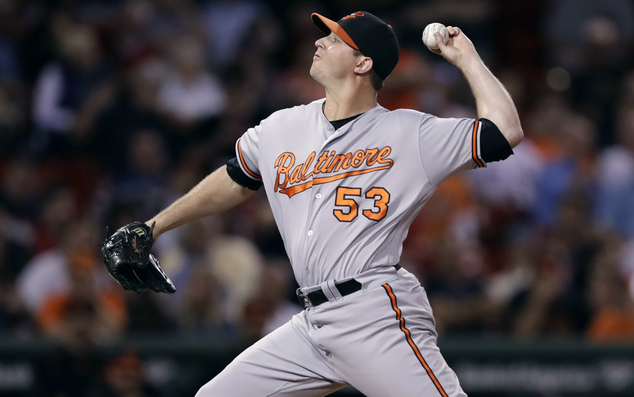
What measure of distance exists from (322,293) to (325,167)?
0.48 m

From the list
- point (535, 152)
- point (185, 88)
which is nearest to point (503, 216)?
point (535, 152)

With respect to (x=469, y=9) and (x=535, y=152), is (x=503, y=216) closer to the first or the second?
(x=535, y=152)

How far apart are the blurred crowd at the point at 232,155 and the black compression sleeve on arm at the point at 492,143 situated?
3237 mm

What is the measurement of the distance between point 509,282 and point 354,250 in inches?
160

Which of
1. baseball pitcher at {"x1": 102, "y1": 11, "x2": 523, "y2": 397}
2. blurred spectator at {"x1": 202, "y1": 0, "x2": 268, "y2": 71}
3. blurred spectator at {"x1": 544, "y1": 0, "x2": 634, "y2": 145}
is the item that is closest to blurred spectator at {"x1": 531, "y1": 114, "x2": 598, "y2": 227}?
blurred spectator at {"x1": 544, "y1": 0, "x2": 634, "y2": 145}

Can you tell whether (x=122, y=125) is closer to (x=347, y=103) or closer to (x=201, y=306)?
(x=201, y=306)

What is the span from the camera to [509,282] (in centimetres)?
772

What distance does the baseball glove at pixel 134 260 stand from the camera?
4.09 metres

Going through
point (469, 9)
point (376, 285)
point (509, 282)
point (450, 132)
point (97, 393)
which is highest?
point (469, 9)

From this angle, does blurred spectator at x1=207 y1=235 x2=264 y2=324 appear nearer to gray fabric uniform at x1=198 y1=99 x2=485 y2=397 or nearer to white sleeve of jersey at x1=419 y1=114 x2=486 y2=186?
gray fabric uniform at x1=198 y1=99 x2=485 y2=397

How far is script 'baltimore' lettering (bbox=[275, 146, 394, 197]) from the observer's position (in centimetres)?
393

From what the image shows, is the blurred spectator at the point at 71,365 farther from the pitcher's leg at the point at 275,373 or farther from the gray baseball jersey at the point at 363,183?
the gray baseball jersey at the point at 363,183

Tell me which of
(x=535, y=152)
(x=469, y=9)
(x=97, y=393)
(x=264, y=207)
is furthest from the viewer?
(x=469, y=9)

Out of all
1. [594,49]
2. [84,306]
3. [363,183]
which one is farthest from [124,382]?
[594,49]
